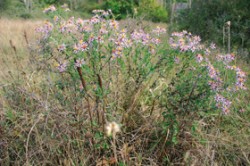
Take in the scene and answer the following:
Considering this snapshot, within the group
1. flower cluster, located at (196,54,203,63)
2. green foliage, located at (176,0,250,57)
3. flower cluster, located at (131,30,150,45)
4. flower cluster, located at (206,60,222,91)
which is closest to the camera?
flower cluster, located at (206,60,222,91)

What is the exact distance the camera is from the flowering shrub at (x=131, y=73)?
6.36 ft

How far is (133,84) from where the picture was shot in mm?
2373

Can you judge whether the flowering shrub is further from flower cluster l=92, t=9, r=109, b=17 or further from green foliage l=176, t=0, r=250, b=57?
green foliage l=176, t=0, r=250, b=57

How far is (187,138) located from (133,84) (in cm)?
63

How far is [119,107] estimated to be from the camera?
210cm

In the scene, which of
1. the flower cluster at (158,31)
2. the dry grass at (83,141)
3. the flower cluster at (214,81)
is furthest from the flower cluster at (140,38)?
the flower cluster at (214,81)

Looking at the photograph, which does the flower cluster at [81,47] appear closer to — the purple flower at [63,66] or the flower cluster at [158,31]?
the purple flower at [63,66]

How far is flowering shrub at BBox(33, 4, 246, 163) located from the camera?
194 centimetres

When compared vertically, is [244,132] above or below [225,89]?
below

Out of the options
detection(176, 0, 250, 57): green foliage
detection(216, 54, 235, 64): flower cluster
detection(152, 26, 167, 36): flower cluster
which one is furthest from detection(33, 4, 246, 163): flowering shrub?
detection(176, 0, 250, 57): green foliage

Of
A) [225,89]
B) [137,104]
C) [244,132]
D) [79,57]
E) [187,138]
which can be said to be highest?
[79,57]

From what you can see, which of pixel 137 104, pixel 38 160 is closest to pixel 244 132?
pixel 137 104

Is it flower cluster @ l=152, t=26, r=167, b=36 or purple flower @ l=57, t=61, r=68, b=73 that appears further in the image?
flower cluster @ l=152, t=26, r=167, b=36

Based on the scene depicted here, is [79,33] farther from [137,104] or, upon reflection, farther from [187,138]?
[187,138]
